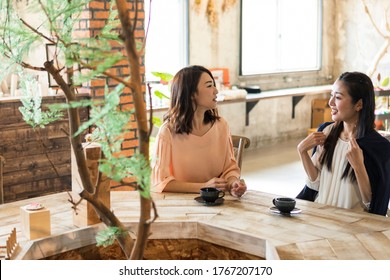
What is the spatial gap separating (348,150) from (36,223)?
1376mm

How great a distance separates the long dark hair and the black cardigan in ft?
2.65

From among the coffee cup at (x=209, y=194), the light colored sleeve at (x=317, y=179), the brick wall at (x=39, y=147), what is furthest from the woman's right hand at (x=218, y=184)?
the brick wall at (x=39, y=147)

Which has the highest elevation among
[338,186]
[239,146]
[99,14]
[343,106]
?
[99,14]

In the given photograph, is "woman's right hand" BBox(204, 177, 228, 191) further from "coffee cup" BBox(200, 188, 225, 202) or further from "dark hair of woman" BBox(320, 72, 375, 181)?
"dark hair of woman" BBox(320, 72, 375, 181)

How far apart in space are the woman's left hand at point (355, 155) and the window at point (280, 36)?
5.77 meters

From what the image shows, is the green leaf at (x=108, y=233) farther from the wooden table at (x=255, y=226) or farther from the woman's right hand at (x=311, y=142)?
the woman's right hand at (x=311, y=142)

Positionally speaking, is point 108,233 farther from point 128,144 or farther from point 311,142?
point 128,144

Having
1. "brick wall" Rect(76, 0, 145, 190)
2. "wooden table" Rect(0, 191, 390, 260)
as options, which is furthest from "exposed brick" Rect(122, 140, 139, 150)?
"wooden table" Rect(0, 191, 390, 260)

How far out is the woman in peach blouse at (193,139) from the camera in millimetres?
3084

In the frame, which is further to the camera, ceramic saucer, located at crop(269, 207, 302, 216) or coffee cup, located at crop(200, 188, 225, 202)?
coffee cup, located at crop(200, 188, 225, 202)

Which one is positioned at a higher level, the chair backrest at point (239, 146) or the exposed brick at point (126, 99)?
the exposed brick at point (126, 99)

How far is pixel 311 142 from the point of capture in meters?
2.99

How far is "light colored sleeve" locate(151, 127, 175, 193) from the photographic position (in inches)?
118

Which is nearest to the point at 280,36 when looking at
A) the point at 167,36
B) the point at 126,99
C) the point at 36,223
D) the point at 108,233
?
the point at 167,36
